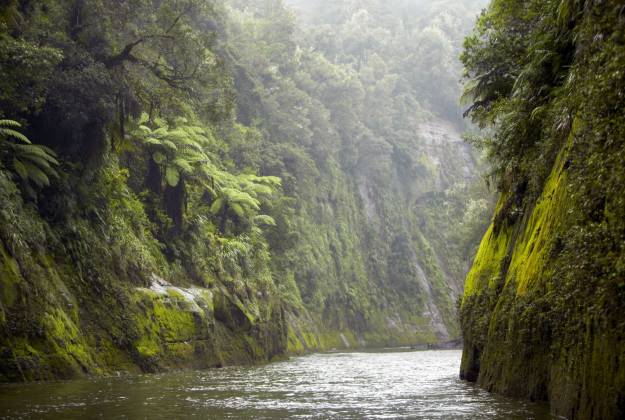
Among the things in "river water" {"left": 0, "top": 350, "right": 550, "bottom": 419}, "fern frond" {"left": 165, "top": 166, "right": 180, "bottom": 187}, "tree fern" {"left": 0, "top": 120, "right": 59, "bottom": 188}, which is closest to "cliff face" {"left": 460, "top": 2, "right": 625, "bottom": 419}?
"river water" {"left": 0, "top": 350, "right": 550, "bottom": 419}

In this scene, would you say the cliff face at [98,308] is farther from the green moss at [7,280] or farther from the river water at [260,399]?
the river water at [260,399]

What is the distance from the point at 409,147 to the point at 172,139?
44.7m

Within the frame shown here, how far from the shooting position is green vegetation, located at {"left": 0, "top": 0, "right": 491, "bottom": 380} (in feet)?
50.1

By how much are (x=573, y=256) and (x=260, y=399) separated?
19.1 ft

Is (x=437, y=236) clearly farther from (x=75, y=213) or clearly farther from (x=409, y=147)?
(x=75, y=213)

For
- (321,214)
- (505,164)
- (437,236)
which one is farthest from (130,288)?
(437,236)

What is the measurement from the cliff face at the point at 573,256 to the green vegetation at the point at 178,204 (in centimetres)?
961

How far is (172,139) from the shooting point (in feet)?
75.2

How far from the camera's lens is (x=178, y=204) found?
78.8 ft

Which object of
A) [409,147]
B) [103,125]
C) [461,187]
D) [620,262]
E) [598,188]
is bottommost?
[620,262]

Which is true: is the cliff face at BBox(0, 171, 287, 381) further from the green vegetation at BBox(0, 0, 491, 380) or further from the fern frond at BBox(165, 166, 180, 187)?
the fern frond at BBox(165, 166, 180, 187)

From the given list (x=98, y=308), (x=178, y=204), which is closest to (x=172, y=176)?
(x=178, y=204)

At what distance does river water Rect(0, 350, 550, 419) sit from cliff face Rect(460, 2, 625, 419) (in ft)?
2.46

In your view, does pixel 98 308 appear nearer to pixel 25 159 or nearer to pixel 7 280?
pixel 7 280
